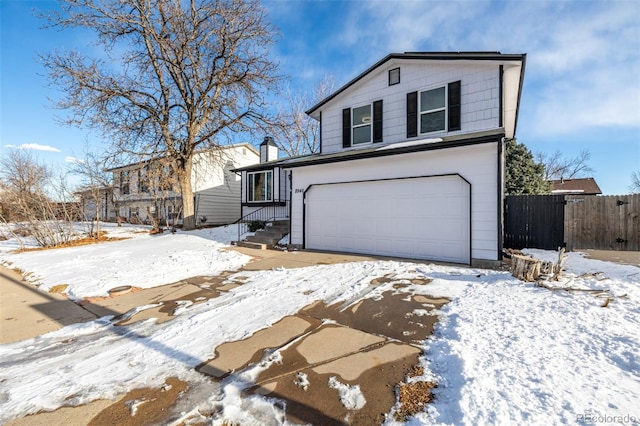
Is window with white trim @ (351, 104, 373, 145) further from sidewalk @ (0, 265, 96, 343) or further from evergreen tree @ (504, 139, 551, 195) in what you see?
evergreen tree @ (504, 139, 551, 195)

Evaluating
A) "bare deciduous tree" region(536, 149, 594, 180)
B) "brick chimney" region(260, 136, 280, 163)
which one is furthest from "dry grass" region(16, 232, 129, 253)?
"bare deciduous tree" region(536, 149, 594, 180)

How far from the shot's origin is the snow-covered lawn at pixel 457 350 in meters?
2.12

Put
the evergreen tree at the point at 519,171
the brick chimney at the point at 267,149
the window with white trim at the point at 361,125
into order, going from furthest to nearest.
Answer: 1. the brick chimney at the point at 267,149
2. the evergreen tree at the point at 519,171
3. the window with white trim at the point at 361,125

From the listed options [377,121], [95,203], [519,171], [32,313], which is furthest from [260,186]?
[519,171]

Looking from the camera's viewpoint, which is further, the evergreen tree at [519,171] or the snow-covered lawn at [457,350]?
the evergreen tree at [519,171]

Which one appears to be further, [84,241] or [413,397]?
[84,241]

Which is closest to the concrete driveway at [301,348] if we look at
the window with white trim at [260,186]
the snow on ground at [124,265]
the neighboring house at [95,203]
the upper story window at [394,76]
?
the snow on ground at [124,265]

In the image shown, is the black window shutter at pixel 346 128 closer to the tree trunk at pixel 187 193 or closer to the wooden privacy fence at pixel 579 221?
the wooden privacy fence at pixel 579 221

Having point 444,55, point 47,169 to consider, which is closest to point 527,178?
point 444,55

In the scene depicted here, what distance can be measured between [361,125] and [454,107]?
10.8 ft

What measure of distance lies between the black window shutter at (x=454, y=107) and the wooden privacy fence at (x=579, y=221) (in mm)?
3402

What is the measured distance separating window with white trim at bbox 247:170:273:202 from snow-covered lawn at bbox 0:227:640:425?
1025cm

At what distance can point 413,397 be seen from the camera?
7.35 feet

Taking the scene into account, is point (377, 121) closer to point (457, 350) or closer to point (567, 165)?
point (457, 350)
